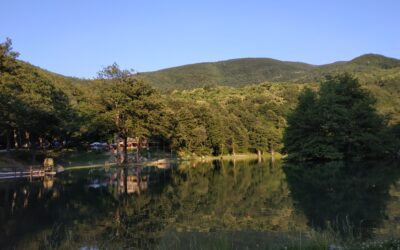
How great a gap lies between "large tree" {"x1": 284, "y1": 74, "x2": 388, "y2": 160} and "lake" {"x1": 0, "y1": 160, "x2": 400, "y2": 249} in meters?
19.6

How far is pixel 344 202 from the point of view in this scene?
18812mm

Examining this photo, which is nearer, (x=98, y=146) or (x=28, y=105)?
(x=28, y=105)

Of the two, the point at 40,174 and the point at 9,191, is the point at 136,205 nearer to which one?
the point at 9,191

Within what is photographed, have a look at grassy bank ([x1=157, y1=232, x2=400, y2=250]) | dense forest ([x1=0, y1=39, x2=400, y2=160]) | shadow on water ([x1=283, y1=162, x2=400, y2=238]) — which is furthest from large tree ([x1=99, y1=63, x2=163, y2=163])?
grassy bank ([x1=157, y1=232, x2=400, y2=250])

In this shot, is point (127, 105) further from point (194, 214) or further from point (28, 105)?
point (194, 214)

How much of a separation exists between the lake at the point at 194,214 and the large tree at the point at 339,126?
19.6m

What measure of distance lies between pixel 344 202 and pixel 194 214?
6833 millimetres

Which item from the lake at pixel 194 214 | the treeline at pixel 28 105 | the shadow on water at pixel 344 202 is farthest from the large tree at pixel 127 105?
the shadow on water at pixel 344 202

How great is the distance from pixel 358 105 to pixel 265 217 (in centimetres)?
3524

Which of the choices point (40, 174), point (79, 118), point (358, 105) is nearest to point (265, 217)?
point (40, 174)

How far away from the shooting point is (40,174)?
39.0 meters

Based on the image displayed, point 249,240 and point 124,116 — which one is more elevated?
point 124,116

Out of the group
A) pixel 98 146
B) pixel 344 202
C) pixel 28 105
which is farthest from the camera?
pixel 98 146

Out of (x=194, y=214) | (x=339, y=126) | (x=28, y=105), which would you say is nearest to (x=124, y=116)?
(x=28, y=105)
